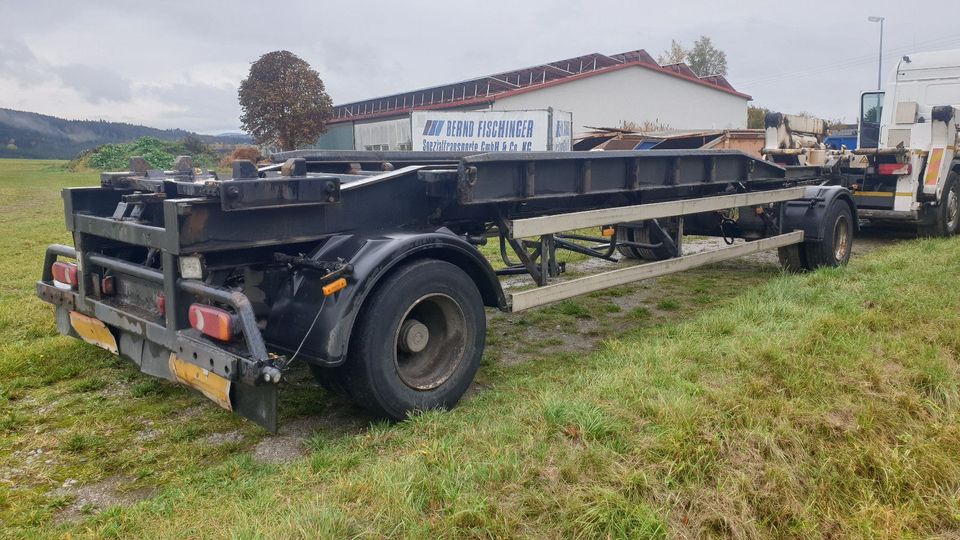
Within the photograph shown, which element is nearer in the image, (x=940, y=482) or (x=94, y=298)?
(x=940, y=482)

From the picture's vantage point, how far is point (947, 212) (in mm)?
11023

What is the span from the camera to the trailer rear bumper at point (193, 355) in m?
3.22

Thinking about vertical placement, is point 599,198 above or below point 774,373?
above

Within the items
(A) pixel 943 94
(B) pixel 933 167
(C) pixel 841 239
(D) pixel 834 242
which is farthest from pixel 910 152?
(D) pixel 834 242

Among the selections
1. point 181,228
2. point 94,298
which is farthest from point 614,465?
point 94,298

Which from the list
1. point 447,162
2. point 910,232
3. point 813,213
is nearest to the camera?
point 447,162

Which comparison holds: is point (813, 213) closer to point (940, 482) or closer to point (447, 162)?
point (447, 162)

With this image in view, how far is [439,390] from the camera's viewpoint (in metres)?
4.07

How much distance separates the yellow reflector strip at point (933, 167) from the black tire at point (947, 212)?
507 millimetres

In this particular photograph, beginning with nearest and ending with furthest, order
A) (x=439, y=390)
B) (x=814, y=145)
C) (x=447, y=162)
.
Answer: (x=439, y=390) → (x=447, y=162) → (x=814, y=145)

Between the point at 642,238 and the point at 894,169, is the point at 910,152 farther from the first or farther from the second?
the point at 642,238

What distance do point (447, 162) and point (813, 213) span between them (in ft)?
14.6

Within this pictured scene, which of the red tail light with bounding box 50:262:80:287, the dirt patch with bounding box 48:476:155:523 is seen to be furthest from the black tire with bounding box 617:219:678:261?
the dirt patch with bounding box 48:476:155:523

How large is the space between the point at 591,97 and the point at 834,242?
2325 centimetres
